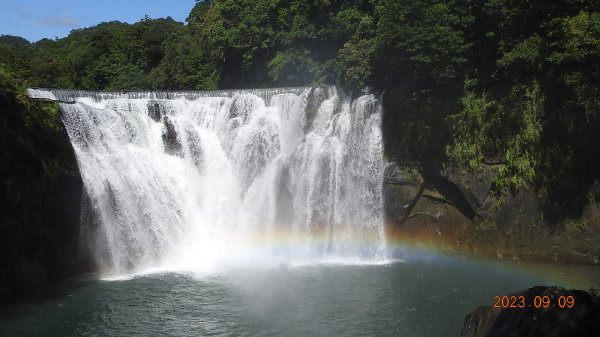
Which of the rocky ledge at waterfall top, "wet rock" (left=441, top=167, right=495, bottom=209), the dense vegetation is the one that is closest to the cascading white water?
the rocky ledge at waterfall top

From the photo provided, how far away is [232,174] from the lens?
24.2 meters

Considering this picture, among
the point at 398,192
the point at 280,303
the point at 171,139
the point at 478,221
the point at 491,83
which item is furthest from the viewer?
the point at 171,139

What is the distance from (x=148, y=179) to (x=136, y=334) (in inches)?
365

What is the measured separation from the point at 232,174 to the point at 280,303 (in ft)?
32.3

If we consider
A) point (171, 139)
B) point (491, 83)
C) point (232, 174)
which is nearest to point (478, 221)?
point (491, 83)

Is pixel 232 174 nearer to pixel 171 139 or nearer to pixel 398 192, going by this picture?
pixel 171 139

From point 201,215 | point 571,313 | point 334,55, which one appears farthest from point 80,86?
point 571,313

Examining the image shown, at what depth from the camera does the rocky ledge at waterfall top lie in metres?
19.9

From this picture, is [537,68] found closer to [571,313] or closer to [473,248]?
[473,248]

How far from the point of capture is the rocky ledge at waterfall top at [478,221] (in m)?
19.9

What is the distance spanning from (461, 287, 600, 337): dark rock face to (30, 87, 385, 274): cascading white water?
41.8ft

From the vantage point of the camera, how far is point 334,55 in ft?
104

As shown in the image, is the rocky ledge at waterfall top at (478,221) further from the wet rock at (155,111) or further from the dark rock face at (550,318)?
the dark rock face at (550,318)

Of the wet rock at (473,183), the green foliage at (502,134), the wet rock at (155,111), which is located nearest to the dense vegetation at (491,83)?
the green foliage at (502,134)
